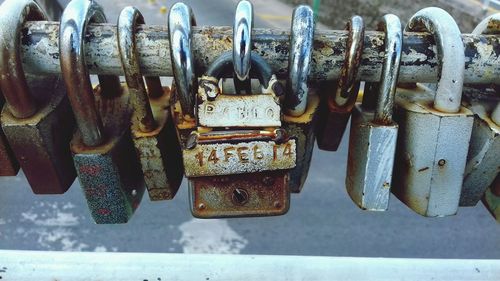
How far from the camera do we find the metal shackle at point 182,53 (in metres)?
0.43

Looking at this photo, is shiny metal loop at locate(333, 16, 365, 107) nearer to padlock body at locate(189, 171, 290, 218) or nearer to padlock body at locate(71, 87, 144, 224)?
padlock body at locate(189, 171, 290, 218)

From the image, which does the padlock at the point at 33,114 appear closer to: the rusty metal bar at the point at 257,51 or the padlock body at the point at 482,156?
the rusty metal bar at the point at 257,51

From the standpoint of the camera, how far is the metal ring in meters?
0.43

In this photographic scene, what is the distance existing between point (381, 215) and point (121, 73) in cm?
292

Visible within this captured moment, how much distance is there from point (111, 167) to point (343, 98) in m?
0.23

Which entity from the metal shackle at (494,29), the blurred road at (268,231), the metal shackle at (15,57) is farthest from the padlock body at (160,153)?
the blurred road at (268,231)

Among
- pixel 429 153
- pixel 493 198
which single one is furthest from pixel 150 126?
pixel 493 198

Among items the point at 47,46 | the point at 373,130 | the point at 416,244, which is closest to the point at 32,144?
the point at 47,46

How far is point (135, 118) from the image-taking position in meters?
0.52

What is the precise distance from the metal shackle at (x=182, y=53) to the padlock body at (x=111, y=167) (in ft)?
0.32

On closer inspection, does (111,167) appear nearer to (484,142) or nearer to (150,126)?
(150,126)

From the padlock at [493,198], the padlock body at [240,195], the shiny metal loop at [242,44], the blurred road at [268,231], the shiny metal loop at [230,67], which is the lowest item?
the blurred road at [268,231]

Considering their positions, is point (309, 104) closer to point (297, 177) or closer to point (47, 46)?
point (297, 177)

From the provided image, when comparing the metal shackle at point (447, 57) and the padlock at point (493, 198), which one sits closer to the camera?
the metal shackle at point (447, 57)
